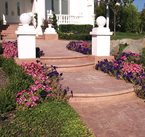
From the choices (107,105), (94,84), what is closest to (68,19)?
(94,84)

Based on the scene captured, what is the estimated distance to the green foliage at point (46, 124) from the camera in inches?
185

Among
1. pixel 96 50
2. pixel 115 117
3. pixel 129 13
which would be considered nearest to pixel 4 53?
pixel 96 50

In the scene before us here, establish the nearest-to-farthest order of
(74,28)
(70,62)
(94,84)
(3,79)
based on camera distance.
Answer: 1. (3,79)
2. (94,84)
3. (70,62)
4. (74,28)

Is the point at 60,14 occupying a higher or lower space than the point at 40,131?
higher

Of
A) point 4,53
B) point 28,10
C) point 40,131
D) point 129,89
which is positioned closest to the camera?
point 40,131

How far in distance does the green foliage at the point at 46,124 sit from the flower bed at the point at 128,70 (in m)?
2.60

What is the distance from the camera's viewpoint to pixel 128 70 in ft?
27.3

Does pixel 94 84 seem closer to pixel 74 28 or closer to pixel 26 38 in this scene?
pixel 26 38

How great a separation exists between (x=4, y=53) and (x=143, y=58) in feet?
15.4

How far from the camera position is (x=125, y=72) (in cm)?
841

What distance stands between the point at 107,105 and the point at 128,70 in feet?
6.79

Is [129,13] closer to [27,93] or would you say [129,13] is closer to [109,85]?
[109,85]

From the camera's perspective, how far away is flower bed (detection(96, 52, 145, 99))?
754 centimetres

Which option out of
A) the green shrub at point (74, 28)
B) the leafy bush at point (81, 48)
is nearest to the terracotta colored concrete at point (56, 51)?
the leafy bush at point (81, 48)
